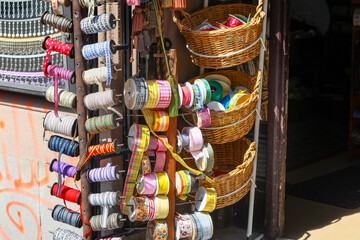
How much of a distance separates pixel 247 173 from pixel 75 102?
1300 millimetres

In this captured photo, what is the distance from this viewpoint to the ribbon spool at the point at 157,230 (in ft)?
10.5

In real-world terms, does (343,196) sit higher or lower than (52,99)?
Answer: lower

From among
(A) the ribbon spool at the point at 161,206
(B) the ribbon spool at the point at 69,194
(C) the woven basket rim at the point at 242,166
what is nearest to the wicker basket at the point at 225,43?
(C) the woven basket rim at the point at 242,166

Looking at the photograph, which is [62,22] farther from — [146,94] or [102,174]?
[102,174]

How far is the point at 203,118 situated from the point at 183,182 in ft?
1.35

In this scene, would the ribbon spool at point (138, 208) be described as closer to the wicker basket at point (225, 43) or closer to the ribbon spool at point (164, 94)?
the ribbon spool at point (164, 94)

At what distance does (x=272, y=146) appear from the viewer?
4.11 m

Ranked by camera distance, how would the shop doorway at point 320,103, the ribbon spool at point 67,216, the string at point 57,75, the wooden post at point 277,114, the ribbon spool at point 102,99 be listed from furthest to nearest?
1. the shop doorway at point 320,103
2. the wooden post at point 277,114
3. the ribbon spool at point 67,216
4. the string at point 57,75
5. the ribbon spool at point 102,99

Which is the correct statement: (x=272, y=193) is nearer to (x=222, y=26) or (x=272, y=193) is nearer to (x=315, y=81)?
(x=222, y=26)

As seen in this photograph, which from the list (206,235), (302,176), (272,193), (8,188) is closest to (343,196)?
(302,176)

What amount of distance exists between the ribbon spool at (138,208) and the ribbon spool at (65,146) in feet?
1.42

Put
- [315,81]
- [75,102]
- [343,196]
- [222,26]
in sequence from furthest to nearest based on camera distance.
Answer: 1. [315,81]
2. [343,196]
3. [222,26]
4. [75,102]

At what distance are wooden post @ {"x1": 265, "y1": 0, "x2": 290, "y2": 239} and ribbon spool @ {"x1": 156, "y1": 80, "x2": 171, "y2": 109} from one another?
1.22 m

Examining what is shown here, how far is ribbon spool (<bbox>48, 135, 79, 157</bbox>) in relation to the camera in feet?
10.3
